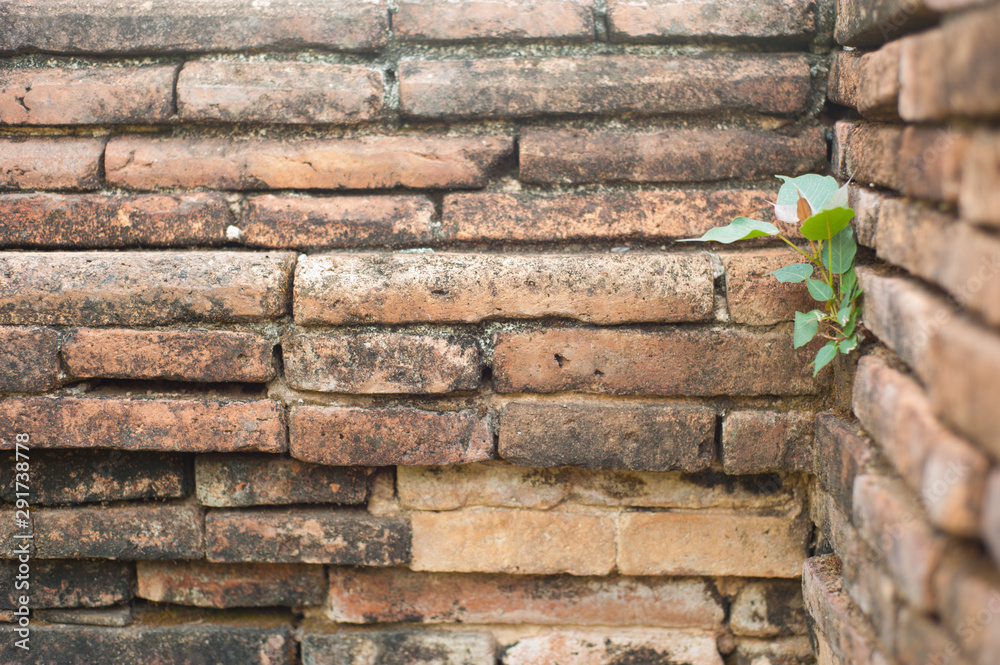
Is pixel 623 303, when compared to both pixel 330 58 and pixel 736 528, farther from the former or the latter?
pixel 330 58

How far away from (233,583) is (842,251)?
4.11ft

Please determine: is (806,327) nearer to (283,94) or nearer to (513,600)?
(513,600)

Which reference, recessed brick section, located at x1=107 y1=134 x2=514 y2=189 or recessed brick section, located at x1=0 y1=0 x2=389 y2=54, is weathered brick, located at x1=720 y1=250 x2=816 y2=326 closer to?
recessed brick section, located at x1=107 y1=134 x2=514 y2=189

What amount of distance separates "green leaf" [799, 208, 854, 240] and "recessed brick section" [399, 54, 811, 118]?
0.97 ft

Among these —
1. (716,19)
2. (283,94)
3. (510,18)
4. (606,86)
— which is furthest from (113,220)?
(716,19)

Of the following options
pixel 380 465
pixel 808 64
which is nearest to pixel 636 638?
pixel 380 465

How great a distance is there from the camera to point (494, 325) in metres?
1.25

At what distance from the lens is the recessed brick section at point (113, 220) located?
129 centimetres

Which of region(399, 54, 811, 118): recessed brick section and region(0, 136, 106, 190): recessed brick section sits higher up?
region(399, 54, 811, 118): recessed brick section

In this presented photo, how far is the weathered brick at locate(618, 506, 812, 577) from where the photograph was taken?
130cm

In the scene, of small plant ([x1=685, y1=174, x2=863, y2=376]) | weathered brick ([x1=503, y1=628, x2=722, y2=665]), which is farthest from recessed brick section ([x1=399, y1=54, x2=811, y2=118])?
weathered brick ([x1=503, y1=628, x2=722, y2=665])

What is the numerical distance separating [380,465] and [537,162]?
0.62 m

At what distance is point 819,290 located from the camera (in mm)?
1139

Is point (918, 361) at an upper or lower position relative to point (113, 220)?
lower
